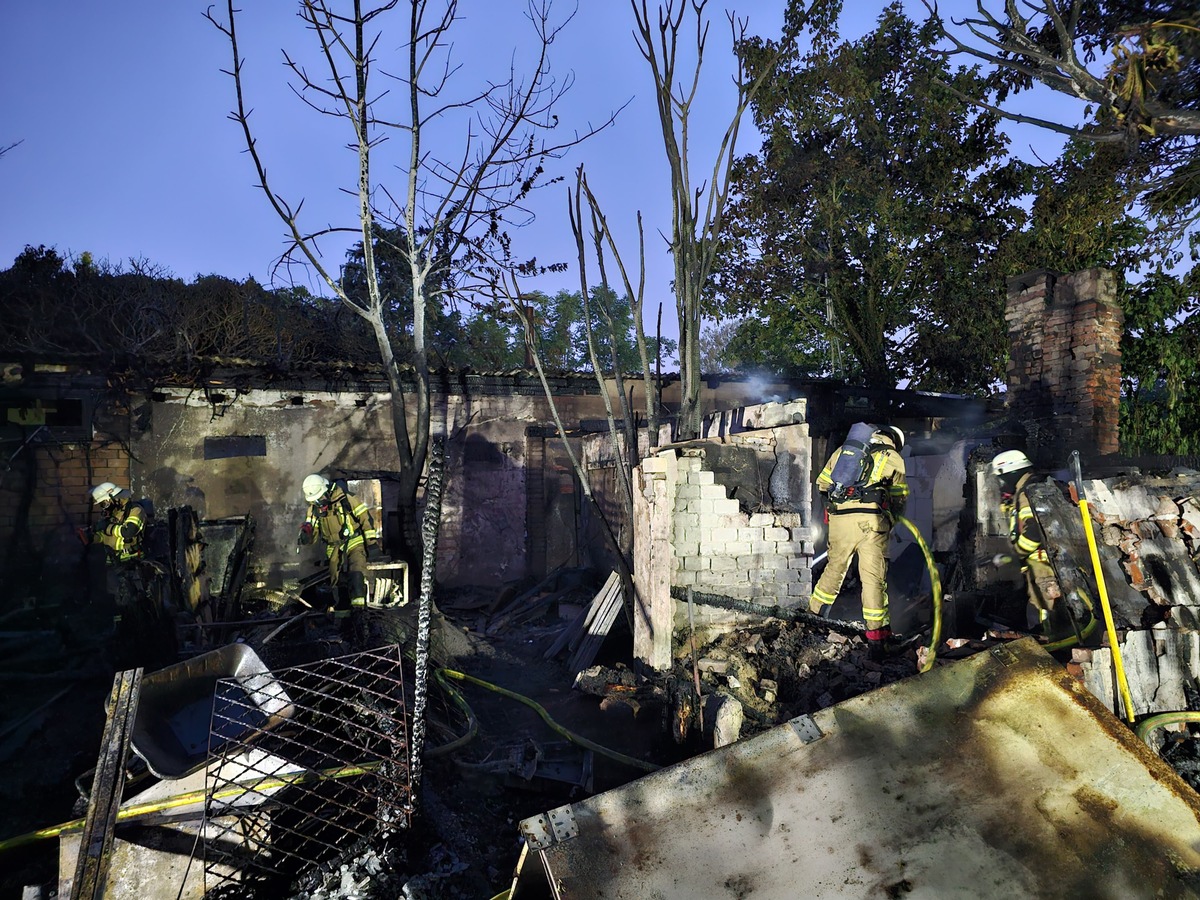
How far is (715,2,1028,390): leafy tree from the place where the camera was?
1350 centimetres

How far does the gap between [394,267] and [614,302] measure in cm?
1261

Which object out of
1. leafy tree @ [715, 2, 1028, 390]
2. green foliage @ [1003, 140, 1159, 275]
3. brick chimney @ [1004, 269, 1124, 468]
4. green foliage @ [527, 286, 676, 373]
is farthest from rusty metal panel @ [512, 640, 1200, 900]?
green foliage @ [527, 286, 676, 373]

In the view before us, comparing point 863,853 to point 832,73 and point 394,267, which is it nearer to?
point 832,73

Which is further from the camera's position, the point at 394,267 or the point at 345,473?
the point at 394,267

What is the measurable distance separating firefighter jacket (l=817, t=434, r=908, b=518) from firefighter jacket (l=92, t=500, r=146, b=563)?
267 inches

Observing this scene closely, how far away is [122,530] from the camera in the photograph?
721cm

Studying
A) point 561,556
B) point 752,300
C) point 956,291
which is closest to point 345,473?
point 561,556

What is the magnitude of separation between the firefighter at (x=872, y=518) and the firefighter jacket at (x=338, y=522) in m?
5.22

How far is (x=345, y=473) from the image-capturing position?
36.1ft

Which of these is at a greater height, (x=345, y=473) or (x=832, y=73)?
(x=832, y=73)

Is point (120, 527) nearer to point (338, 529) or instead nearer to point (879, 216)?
point (338, 529)

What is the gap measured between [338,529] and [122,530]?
2103 millimetres

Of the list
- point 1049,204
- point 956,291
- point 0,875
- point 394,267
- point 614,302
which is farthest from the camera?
point 614,302

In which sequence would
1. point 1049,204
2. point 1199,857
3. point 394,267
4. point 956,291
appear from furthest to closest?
point 394,267 → point 956,291 → point 1049,204 → point 1199,857
